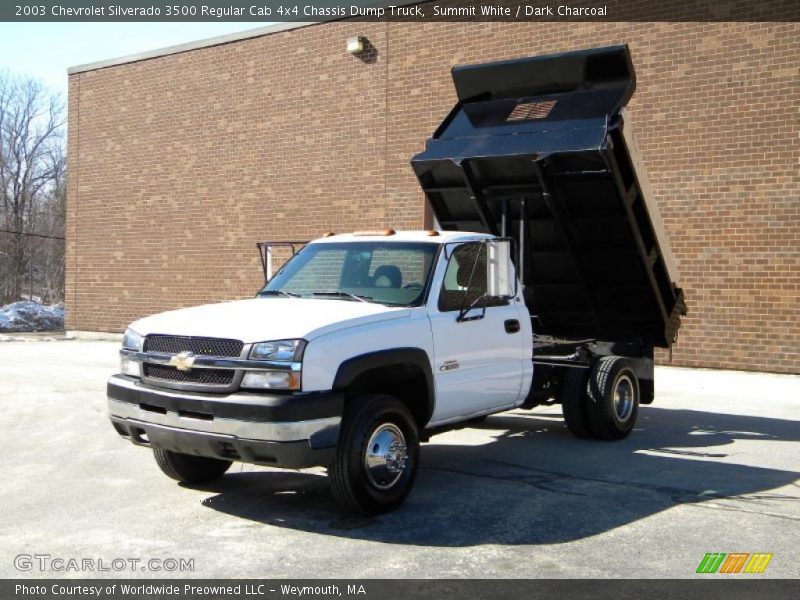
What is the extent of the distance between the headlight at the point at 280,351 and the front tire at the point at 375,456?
616mm

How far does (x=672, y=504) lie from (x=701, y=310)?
9.92m

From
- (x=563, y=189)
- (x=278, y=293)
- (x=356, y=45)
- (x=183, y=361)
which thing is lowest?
(x=183, y=361)

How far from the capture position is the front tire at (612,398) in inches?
364

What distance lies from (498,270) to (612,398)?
2.76 meters

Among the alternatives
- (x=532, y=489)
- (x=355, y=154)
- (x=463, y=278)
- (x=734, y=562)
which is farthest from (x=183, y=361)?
(x=355, y=154)

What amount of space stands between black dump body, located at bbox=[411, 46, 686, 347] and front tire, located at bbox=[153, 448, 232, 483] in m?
3.82

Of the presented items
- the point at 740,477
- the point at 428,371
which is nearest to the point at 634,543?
the point at 428,371

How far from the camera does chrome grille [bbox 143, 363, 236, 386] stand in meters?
6.10

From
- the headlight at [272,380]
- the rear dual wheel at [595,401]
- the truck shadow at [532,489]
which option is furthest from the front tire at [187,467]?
the rear dual wheel at [595,401]

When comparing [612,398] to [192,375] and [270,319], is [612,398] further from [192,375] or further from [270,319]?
[192,375]

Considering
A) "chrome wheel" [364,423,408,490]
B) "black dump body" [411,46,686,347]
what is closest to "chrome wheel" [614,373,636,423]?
"black dump body" [411,46,686,347]

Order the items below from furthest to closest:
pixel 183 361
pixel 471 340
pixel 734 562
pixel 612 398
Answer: pixel 612 398 < pixel 471 340 < pixel 183 361 < pixel 734 562

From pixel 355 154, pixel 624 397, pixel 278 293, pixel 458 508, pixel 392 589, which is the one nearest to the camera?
pixel 392 589

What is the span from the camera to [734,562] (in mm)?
5441
